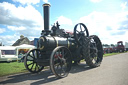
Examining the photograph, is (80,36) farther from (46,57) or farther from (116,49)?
(116,49)

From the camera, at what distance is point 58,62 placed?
535 cm

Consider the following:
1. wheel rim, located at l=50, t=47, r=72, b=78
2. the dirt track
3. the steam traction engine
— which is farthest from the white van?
wheel rim, located at l=50, t=47, r=72, b=78

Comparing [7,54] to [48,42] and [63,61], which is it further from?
[63,61]

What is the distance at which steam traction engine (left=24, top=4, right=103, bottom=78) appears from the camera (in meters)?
5.32

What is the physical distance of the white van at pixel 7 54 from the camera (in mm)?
12288

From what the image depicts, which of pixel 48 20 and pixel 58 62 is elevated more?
pixel 48 20

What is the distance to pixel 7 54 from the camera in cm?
1275

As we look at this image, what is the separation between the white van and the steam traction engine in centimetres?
687

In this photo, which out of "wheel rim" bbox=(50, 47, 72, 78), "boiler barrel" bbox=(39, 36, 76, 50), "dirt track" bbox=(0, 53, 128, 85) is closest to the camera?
"dirt track" bbox=(0, 53, 128, 85)

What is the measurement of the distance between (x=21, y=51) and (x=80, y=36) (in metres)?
8.91

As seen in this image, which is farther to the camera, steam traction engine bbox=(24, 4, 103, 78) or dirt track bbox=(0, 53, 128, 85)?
steam traction engine bbox=(24, 4, 103, 78)

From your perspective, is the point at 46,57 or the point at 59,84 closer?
the point at 59,84

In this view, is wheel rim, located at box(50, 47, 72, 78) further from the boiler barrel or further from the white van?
the white van

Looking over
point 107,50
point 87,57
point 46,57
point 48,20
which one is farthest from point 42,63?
point 107,50
